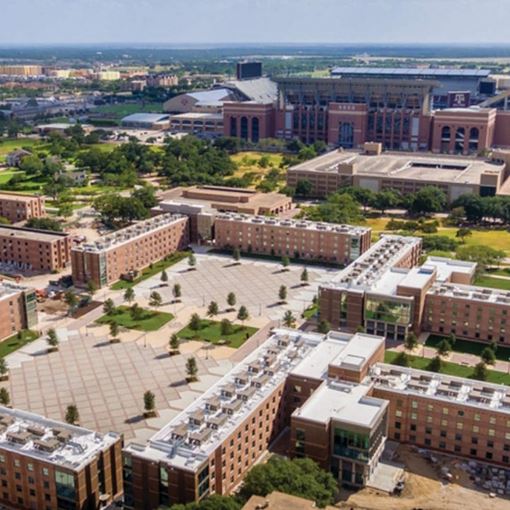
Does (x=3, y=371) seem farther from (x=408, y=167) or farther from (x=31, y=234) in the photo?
(x=408, y=167)

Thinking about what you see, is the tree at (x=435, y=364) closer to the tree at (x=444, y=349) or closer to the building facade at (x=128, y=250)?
the tree at (x=444, y=349)

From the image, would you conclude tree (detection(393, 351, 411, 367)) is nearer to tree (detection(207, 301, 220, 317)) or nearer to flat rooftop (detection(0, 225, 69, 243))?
tree (detection(207, 301, 220, 317))

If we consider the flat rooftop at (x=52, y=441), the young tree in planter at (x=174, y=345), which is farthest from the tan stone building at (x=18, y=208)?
the flat rooftop at (x=52, y=441)

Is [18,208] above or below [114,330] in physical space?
above

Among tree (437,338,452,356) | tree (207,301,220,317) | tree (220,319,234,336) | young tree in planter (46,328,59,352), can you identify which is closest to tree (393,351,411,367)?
tree (437,338,452,356)

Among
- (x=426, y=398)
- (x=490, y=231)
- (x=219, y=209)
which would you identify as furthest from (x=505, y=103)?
(x=426, y=398)

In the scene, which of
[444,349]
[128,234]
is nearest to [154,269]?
[128,234]
